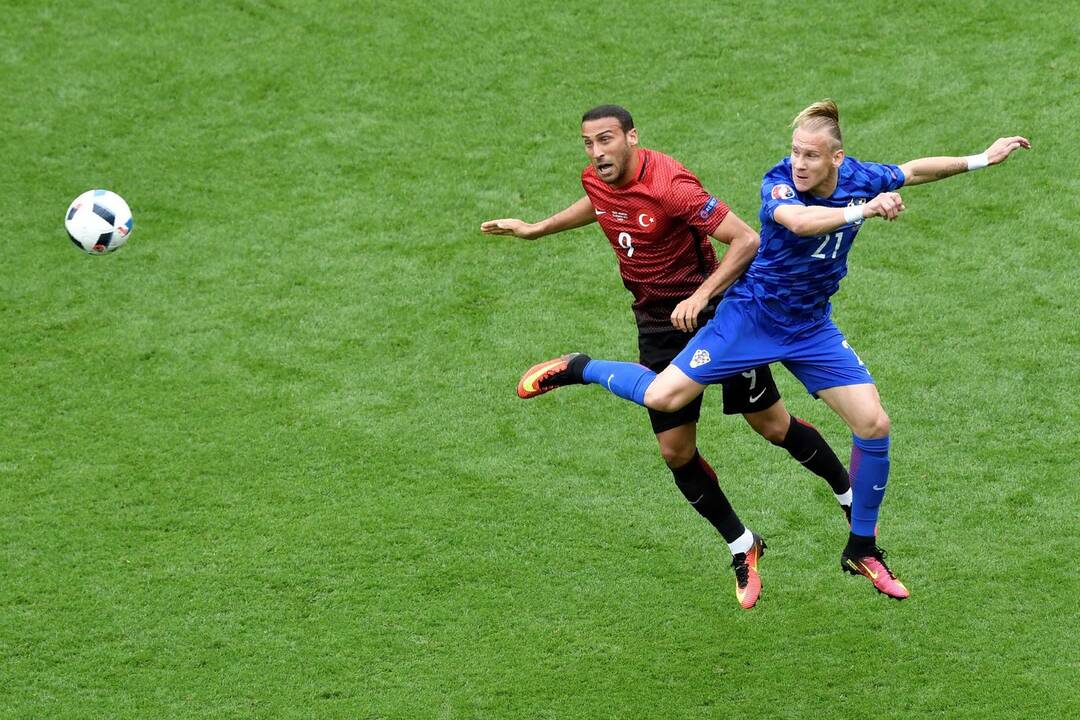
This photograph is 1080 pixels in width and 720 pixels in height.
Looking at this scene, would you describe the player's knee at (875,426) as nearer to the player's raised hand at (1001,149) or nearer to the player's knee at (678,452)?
the player's knee at (678,452)

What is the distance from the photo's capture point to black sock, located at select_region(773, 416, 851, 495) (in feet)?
29.7

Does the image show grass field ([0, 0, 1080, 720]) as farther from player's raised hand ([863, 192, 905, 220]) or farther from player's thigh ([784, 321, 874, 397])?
player's raised hand ([863, 192, 905, 220])

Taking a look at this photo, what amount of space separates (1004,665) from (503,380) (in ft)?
14.0

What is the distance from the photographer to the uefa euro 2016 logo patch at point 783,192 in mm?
7852

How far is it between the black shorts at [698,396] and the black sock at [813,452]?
276 mm

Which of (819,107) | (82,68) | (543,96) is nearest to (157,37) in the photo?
(82,68)

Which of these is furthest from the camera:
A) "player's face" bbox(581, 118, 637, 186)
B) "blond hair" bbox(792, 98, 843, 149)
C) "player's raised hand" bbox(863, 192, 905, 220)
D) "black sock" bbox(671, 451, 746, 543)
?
"black sock" bbox(671, 451, 746, 543)

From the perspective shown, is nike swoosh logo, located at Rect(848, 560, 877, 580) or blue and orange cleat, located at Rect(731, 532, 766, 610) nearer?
nike swoosh logo, located at Rect(848, 560, 877, 580)

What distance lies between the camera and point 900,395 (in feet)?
35.6

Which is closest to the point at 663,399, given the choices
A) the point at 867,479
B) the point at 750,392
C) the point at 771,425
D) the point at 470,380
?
the point at 750,392

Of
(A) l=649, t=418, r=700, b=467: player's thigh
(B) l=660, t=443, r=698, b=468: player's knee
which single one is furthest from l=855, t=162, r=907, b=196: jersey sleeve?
(B) l=660, t=443, r=698, b=468: player's knee

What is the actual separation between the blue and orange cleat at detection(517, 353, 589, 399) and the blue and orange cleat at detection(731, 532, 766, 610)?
1437 millimetres

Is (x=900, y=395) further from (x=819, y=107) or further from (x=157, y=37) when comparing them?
(x=157, y=37)

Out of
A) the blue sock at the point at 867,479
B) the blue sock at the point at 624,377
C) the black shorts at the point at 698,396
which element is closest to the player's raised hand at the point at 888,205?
the blue sock at the point at 867,479
